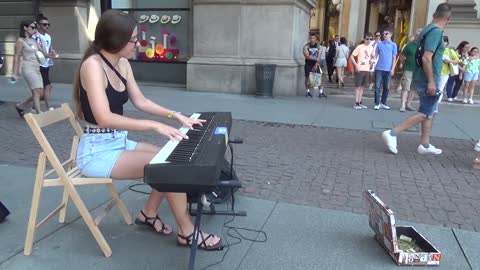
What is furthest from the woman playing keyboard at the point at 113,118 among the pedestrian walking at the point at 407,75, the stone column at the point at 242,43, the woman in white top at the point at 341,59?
the woman in white top at the point at 341,59

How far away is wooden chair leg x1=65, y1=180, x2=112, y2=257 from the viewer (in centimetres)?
287

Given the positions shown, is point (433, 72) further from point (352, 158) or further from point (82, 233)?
point (82, 233)

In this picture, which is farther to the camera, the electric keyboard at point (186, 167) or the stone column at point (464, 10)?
the stone column at point (464, 10)

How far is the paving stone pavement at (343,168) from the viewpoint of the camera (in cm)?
415

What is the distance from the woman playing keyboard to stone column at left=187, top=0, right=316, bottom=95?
8330 mm

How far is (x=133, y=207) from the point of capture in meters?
3.90

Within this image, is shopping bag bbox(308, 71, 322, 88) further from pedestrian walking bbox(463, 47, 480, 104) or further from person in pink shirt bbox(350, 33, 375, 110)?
pedestrian walking bbox(463, 47, 480, 104)

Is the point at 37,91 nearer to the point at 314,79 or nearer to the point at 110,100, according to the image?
the point at 110,100

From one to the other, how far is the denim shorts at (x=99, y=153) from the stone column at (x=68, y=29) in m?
10.7

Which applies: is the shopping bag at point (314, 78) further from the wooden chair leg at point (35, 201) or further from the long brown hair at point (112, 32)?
the wooden chair leg at point (35, 201)

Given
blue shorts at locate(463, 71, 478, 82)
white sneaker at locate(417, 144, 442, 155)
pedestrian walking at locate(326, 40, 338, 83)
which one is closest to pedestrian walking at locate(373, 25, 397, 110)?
blue shorts at locate(463, 71, 478, 82)

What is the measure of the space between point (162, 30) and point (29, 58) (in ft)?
20.4

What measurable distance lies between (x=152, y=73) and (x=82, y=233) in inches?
415

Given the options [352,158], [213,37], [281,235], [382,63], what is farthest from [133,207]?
[213,37]
